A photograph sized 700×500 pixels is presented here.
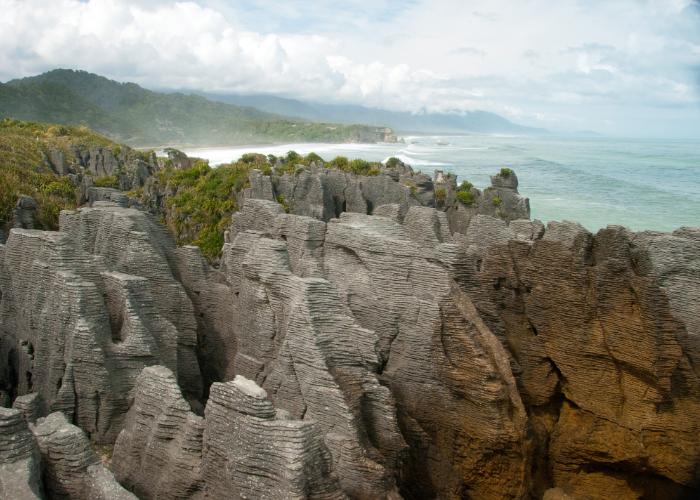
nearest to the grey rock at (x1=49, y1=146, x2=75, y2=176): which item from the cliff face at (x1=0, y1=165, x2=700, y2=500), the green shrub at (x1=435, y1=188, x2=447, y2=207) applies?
the cliff face at (x1=0, y1=165, x2=700, y2=500)

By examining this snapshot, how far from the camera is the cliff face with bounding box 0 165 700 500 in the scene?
7.62 m

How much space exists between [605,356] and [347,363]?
6041 mm

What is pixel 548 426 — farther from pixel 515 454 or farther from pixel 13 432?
pixel 13 432

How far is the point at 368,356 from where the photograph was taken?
28.4 feet

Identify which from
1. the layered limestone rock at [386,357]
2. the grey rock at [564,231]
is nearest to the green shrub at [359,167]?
the grey rock at [564,231]

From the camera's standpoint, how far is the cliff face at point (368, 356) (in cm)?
762

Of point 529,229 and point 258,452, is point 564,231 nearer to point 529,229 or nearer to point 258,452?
point 529,229

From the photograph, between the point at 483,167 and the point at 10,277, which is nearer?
the point at 10,277

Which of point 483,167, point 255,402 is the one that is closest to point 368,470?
point 255,402

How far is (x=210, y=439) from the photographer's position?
6.73 meters

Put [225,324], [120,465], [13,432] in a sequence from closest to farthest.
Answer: [13,432], [120,465], [225,324]

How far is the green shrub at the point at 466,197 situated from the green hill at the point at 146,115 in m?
99.1

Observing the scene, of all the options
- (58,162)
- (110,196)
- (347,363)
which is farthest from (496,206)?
(58,162)

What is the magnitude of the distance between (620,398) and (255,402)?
857 centimetres
